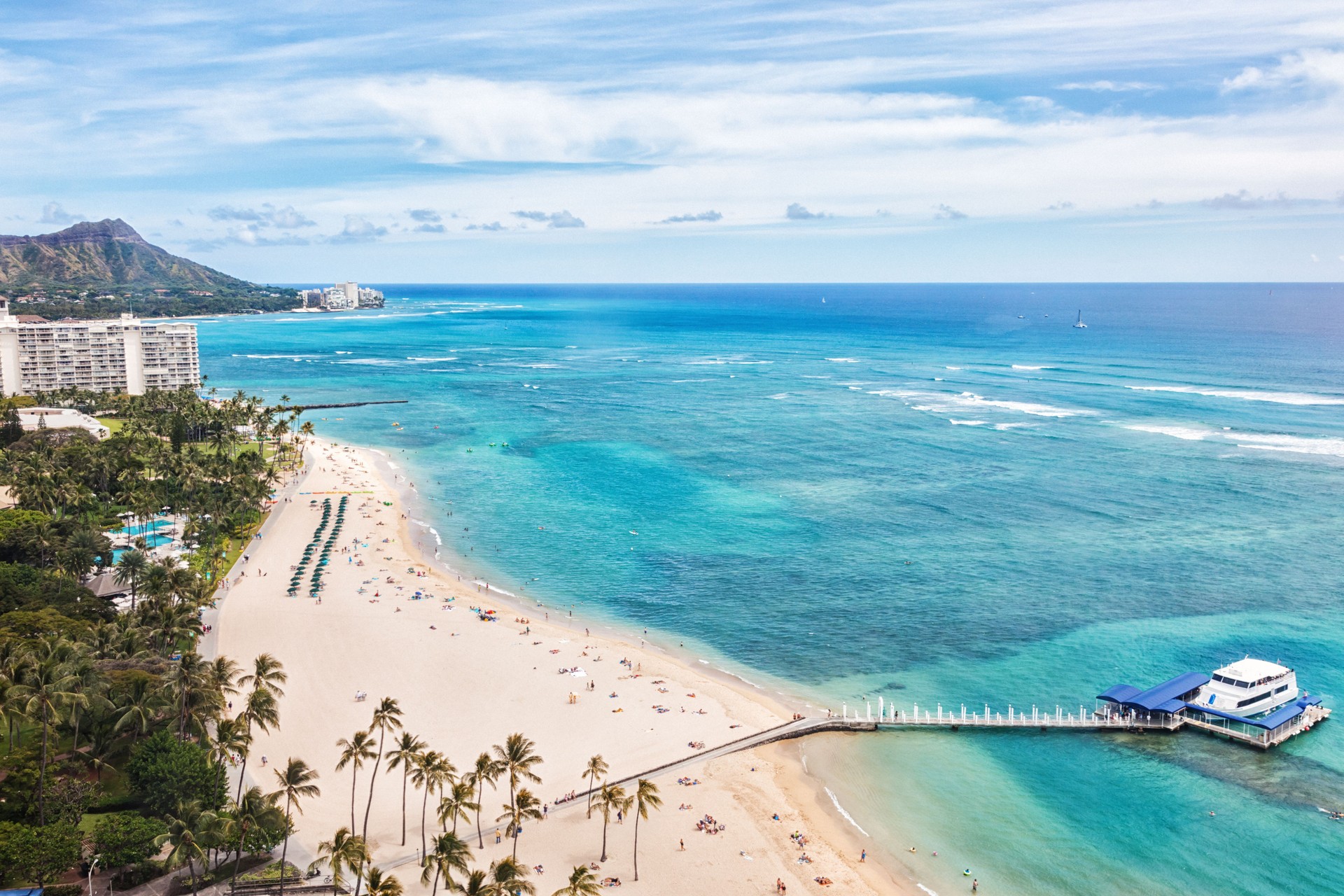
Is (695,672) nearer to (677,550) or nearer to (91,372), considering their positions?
(677,550)

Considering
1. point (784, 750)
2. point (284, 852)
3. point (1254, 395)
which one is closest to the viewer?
point (284, 852)

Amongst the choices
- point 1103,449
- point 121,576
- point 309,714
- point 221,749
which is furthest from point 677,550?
point 1103,449

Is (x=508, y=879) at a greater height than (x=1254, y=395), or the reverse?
(x=1254, y=395)

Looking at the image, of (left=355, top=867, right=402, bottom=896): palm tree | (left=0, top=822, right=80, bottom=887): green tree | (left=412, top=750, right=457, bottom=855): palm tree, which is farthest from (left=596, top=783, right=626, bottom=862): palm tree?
(left=0, top=822, right=80, bottom=887): green tree

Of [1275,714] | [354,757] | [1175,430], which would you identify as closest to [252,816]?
[354,757]

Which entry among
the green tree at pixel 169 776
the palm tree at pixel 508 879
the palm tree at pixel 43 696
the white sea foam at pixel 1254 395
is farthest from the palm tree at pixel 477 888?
the white sea foam at pixel 1254 395

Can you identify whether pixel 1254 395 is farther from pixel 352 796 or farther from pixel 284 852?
pixel 284 852

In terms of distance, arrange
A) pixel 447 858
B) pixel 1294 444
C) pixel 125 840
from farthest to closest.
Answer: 1. pixel 1294 444
2. pixel 125 840
3. pixel 447 858
